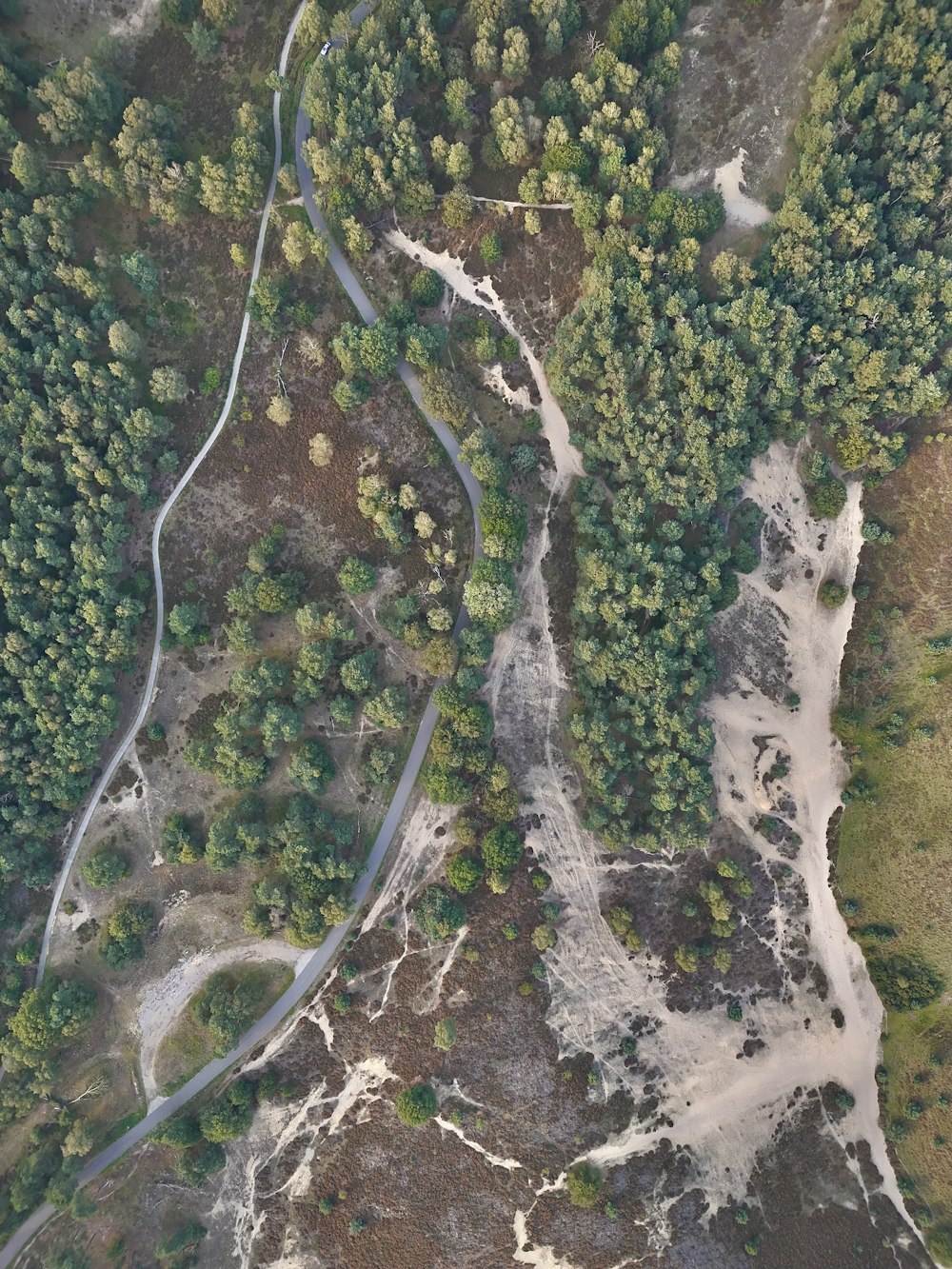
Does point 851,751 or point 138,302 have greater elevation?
point 138,302

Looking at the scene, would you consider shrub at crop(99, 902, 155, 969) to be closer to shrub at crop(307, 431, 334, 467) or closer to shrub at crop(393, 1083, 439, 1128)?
shrub at crop(393, 1083, 439, 1128)

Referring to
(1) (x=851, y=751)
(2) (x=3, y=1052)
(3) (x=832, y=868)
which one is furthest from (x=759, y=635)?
(2) (x=3, y=1052)

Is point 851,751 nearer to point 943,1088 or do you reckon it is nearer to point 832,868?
point 832,868

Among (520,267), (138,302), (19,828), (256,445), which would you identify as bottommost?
(19,828)

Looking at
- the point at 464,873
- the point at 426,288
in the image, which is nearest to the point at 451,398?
the point at 426,288

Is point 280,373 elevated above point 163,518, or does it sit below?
above

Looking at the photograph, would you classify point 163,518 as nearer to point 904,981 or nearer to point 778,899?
point 778,899
